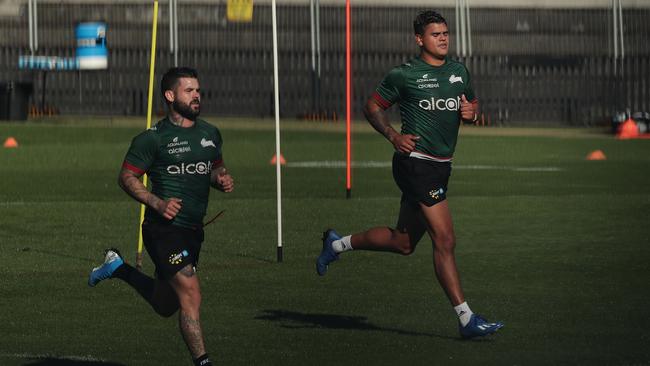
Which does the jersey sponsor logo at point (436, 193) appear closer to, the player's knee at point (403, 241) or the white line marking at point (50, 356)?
the player's knee at point (403, 241)

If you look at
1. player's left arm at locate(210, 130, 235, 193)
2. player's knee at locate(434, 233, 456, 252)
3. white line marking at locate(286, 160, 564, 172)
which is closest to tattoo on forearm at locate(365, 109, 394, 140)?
player's knee at locate(434, 233, 456, 252)

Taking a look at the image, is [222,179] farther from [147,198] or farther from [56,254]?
[56,254]

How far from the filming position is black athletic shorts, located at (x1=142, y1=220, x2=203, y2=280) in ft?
32.3

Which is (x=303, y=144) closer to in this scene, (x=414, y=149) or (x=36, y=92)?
(x=36, y=92)

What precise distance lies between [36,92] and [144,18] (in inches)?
185

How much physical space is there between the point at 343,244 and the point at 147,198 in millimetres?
3261

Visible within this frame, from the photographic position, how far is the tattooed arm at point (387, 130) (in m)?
11.6

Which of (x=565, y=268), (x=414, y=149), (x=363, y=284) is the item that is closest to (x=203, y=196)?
(x=414, y=149)

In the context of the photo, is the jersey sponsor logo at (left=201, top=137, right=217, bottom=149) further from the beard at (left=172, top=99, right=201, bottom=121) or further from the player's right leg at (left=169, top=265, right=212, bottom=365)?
the player's right leg at (left=169, top=265, right=212, bottom=365)

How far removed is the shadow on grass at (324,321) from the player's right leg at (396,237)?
402 mm

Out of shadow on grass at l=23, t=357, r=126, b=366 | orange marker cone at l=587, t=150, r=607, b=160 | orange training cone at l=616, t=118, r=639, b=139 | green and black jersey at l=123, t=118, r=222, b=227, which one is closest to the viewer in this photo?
green and black jersey at l=123, t=118, r=222, b=227

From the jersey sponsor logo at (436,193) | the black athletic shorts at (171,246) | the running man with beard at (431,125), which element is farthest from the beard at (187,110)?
the jersey sponsor logo at (436,193)

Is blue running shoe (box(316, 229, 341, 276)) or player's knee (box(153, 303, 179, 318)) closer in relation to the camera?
player's knee (box(153, 303, 179, 318))

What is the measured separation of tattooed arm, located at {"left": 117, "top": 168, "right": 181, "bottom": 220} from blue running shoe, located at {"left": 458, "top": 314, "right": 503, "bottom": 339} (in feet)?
8.33
